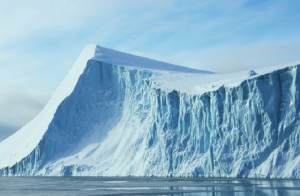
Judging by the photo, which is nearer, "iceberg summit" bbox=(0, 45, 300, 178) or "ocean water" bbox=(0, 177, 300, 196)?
"ocean water" bbox=(0, 177, 300, 196)

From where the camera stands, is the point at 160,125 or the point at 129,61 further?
the point at 129,61

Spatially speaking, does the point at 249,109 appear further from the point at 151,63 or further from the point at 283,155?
the point at 151,63

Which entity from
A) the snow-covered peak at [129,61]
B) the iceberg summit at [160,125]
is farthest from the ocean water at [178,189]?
the snow-covered peak at [129,61]

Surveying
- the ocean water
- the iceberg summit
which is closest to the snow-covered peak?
the iceberg summit

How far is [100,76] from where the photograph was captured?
5662 cm

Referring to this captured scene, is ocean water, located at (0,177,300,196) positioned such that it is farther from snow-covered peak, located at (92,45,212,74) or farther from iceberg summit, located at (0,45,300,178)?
snow-covered peak, located at (92,45,212,74)

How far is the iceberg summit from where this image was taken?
3456 centimetres

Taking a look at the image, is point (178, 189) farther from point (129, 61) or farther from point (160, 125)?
point (129, 61)

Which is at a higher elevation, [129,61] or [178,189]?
[129,61]

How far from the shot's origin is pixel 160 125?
43938 mm

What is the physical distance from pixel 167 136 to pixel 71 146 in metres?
16.6

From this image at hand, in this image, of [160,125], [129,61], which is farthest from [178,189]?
[129,61]

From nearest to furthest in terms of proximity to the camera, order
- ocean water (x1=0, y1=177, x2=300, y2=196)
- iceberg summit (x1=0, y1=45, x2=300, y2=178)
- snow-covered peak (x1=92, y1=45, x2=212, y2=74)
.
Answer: ocean water (x1=0, y1=177, x2=300, y2=196)
iceberg summit (x1=0, y1=45, x2=300, y2=178)
snow-covered peak (x1=92, y1=45, x2=212, y2=74)

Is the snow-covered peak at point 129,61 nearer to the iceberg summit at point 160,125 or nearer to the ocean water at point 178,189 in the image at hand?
the iceberg summit at point 160,125
